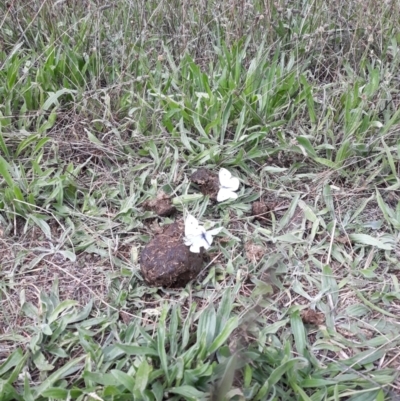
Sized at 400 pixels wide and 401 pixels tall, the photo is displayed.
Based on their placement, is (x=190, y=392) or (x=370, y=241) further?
(x=370, y=241)

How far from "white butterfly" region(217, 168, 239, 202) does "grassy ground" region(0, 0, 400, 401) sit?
0.07 m

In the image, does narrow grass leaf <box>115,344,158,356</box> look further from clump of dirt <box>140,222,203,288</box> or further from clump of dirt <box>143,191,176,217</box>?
clump of dirt <box>143,191,176,217</box>

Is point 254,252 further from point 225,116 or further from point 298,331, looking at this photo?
point 225,116

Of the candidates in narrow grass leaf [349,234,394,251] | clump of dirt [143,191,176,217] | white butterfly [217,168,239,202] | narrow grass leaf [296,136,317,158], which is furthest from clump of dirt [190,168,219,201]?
narrow grass leaf [349,234,394,251]

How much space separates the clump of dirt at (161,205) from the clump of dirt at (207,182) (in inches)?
5.4

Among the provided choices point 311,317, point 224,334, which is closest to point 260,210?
point 311,317

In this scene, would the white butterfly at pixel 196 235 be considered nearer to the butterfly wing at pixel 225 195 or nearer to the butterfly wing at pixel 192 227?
the butterfly wing at pixel 192 227

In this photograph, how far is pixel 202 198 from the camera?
6.19ft

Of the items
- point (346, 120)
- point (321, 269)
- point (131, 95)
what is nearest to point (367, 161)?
point (346, 120)

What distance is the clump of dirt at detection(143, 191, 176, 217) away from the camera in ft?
6.03

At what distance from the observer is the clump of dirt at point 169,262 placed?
1584mm

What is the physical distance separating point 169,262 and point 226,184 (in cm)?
44

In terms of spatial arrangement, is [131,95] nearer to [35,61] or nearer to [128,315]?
[35,61]

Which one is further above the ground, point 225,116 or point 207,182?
point 225,116
